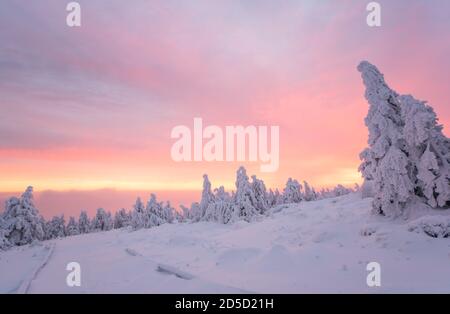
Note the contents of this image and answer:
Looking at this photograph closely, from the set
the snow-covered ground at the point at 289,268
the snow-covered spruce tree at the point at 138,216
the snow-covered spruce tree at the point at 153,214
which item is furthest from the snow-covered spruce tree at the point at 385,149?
the snow-covered spruce tree at the point at 138,216

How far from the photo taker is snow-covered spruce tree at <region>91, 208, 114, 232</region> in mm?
89500

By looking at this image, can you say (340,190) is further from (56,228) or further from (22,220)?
(56,228)

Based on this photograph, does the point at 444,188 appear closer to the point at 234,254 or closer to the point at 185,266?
the point at 234,254

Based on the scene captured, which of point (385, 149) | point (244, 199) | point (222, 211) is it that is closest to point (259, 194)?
point (244, 199)

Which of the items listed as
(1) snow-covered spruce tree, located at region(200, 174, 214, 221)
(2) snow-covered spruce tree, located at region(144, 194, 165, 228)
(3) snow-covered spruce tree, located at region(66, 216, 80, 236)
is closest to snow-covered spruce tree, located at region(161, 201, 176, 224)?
(2) snow-covered spruce tree, located at region(144, 194, 165, 228)

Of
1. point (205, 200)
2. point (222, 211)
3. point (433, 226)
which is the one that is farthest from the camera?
point (205, 200)

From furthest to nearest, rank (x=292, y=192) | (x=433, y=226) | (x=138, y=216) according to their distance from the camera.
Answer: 1. (x=292, y=192)
2. (x=138, y=216)
3. (x=433, y=226)

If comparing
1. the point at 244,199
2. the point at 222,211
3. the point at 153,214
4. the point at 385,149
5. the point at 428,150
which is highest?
the point at 385,149

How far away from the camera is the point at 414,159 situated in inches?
695

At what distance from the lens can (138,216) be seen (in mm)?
57469

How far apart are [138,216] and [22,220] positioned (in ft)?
61.9

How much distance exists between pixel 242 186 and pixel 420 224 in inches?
1155

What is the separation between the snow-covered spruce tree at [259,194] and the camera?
150ft
